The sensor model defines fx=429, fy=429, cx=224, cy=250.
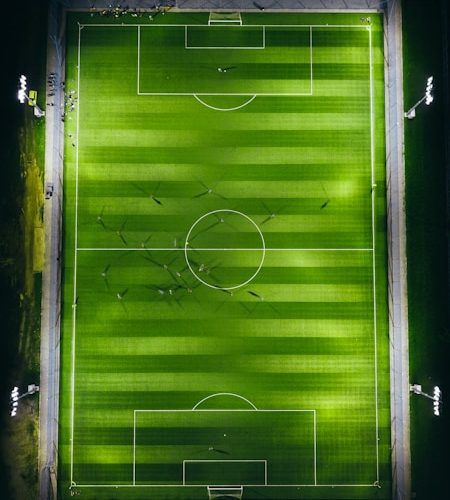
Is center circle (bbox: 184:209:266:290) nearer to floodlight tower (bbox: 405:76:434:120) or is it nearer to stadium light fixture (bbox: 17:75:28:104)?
floodlight tower (bbox: 405:76:434:120)

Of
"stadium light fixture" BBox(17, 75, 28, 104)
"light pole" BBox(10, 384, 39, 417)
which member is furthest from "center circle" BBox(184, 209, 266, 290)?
"stadium light fixture" BBox(17, 75, 28, 104)

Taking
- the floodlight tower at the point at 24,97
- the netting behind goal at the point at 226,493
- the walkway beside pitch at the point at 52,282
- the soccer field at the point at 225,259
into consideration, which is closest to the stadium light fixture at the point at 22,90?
the floodlight tower at the point at 24,97

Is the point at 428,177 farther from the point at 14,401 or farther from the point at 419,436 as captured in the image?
the point at 14,401

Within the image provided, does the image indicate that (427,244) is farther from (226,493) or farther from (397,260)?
(226,493)

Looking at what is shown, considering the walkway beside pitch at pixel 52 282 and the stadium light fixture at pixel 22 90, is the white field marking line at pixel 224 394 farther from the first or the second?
the stadium light fixture at pixel 22 90

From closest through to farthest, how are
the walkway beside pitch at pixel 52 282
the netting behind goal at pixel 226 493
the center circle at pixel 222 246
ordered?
the netting behind goal at pixel 226 493 < the walkway beside pitch at pixel 52 282 < the center circle at pixel 222 246

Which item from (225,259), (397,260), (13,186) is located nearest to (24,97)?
(13,186)

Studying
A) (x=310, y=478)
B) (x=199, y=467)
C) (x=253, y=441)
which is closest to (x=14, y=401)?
(x=199, y=467)
